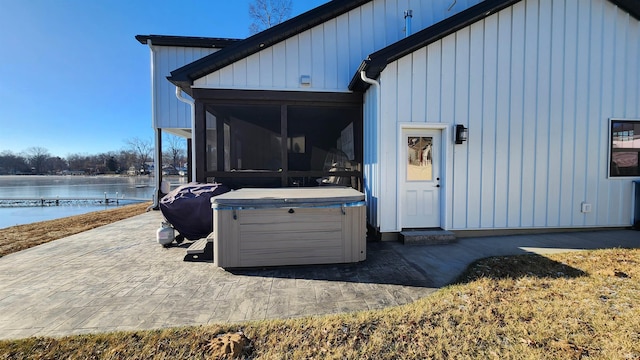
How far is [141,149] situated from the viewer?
4459 cm

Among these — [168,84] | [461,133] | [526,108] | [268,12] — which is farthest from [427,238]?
Answer: [268,12]

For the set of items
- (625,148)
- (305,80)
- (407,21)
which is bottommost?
(625,148)

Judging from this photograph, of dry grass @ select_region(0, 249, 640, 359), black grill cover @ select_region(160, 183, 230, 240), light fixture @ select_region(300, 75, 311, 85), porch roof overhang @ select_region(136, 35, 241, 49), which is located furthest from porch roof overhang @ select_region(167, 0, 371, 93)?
dry grass @ select_region(0, 249, 640, 359)

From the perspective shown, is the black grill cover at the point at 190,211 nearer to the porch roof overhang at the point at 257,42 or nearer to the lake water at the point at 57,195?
the porch roof overhang at the point at 257,42

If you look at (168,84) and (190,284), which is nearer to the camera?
(190,284)

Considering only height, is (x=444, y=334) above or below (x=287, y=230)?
below

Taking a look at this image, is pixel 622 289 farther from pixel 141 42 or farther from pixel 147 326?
pixel 141 42

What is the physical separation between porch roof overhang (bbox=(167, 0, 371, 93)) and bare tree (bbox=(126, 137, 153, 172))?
48075mm

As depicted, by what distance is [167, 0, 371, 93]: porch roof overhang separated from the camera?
15.6ft

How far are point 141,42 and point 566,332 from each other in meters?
10.8

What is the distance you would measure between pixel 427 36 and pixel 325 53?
203cm

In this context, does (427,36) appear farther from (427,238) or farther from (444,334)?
(444,334)

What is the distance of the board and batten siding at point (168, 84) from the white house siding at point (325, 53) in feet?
12.0

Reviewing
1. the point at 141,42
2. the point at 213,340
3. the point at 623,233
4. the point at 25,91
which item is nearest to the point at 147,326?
the point at 213,340
